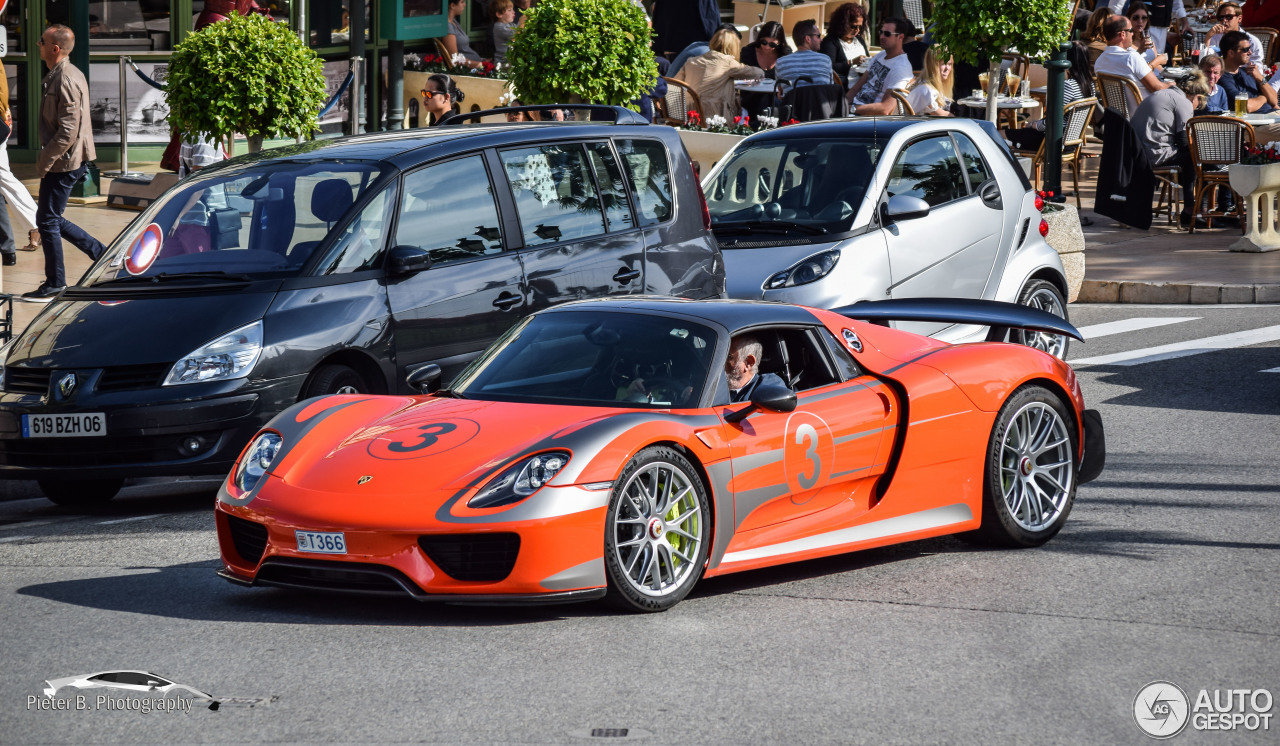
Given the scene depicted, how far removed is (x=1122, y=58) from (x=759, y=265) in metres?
10.8

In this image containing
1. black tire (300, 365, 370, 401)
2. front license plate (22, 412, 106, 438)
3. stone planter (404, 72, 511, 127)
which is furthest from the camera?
stone planter (404, 72, 511, 127)

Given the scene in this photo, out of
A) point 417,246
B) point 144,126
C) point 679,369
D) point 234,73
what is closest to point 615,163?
point 417,246

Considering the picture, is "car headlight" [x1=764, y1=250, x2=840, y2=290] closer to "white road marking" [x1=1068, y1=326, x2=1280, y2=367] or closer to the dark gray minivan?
the dark gray minivan

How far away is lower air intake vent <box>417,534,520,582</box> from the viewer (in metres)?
5.96

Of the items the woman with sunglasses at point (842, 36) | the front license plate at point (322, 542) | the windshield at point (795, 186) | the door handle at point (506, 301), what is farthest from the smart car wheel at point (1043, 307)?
the woman with sunglasses at point (842, 36)

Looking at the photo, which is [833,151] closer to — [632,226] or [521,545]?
[632,226]

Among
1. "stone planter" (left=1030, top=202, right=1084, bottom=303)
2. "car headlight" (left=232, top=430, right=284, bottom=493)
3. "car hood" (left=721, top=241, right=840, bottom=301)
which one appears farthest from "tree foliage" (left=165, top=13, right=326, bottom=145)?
"car headlight" (left=232, top=430, right=284, bottom=493)

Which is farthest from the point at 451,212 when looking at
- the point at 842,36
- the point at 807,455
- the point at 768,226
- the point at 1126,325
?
the point at 842,36

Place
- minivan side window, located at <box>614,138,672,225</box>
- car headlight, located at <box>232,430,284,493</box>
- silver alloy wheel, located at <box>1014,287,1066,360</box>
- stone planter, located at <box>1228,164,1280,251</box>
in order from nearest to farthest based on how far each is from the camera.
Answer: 1. car headlight, located at <box>232,430,284,493</box>
2. minivan side window, located at <box>614,138,672,225</box>
3. silver alloy wheel, located at <box>1014,287,1066,360</box>
4. stone planter, located at <box>1228,164,1280,251</box>

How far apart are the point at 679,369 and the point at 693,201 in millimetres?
3816

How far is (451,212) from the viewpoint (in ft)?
30.3

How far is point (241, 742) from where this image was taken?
15.9ft

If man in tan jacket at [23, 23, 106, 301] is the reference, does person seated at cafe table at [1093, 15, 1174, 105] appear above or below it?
above

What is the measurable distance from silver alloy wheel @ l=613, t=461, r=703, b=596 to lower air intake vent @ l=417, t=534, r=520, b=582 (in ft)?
1.30
